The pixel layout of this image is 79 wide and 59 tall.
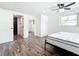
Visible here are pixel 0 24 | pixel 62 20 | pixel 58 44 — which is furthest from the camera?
pixel 0 24

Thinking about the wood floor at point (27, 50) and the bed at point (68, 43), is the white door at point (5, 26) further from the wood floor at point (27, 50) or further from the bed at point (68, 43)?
the bed at point (68, 43)

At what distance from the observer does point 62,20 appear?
8.61ft

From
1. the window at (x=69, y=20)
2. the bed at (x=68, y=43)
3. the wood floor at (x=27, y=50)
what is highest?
the window at (x=69, y=20)

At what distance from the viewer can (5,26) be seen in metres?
3.65

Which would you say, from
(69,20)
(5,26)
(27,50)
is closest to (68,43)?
(69,20)

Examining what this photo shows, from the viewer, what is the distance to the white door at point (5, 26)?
11.5 ft

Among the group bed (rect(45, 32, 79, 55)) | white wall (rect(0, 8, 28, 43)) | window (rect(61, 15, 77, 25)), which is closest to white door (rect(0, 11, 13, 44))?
white wall (rect(0, 8, 28, 43))

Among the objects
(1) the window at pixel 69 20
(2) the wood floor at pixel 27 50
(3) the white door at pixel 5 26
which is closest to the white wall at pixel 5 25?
(3) the white door at pixel 5 26

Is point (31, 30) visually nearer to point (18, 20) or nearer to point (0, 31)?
point (18, 20)

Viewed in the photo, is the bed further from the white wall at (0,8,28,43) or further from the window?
the white wall at (0,8,28,43)

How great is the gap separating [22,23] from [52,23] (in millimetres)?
3010

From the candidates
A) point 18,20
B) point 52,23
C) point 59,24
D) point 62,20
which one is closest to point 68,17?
point 62,20

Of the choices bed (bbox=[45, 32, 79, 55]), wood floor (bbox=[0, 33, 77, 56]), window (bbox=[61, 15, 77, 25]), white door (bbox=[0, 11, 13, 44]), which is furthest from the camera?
white door (bbox=[0, 11, 13, 44])

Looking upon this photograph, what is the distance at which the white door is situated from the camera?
350 centimetres
